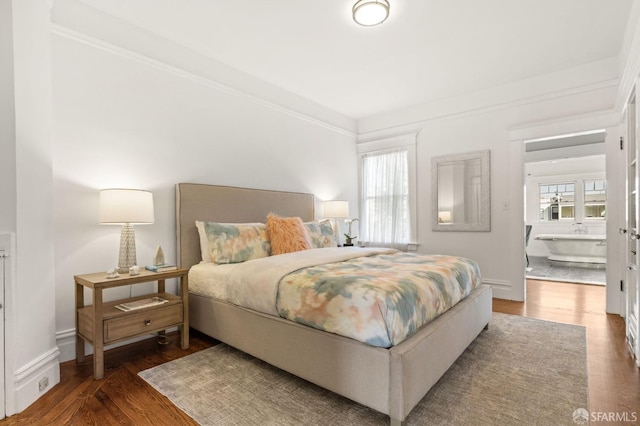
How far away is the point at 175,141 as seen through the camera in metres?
3.15

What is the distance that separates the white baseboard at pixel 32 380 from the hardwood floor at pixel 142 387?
38 millimetres

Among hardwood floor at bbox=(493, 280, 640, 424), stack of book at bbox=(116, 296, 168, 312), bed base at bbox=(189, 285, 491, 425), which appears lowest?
hardwood floor at bbox=(493, 280, 640, 424)

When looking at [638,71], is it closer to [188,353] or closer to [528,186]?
[188,353]

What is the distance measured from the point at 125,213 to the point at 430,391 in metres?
2.36

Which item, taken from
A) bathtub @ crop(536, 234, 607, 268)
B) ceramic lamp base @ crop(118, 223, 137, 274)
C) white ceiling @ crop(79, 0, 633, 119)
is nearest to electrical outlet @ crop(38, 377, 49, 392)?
ceramic lamp base @ crop(118, 223, 137, 274)

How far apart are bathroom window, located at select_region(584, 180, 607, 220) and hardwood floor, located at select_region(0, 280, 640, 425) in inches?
233

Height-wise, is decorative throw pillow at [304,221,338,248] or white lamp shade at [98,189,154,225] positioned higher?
white lamp shade at [98,189,154,225]

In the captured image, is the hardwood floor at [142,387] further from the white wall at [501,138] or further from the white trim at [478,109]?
the white trim at [478,109]

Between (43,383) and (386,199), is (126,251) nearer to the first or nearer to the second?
(43,383)

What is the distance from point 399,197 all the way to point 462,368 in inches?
125

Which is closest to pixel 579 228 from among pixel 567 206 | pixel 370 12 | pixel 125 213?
pixel 567 206

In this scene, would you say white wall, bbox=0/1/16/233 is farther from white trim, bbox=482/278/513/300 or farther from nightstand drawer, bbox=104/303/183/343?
white trim, bbox=482/278/513/300

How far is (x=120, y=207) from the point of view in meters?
2.38

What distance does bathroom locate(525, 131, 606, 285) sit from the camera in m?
6.63
